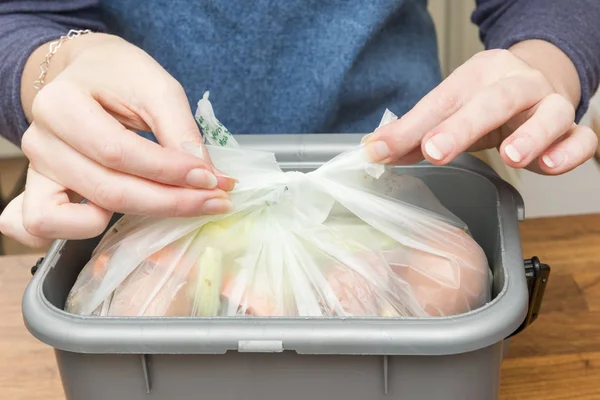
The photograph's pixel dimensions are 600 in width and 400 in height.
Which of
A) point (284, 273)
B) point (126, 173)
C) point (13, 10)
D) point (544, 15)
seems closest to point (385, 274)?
point (284, 273)

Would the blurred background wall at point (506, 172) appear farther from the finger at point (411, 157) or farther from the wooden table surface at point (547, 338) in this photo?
the finger at point (411, 157)

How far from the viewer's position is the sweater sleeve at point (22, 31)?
0.63m

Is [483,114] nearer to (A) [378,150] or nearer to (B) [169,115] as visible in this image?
(A) [378,150]

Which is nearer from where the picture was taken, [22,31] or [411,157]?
[411,157]

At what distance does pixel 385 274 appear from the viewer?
1.52ft

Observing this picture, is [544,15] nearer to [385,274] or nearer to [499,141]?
[499,141]

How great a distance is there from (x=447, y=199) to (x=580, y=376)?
17cm

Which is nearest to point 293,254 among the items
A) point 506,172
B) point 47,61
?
point 47,61

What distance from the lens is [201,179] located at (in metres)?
0.45

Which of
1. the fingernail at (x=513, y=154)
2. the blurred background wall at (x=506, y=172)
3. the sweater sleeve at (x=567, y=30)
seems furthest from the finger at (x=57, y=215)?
the blurred background wall at (x=506, y=172)

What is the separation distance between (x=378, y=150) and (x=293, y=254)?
0.30 feet

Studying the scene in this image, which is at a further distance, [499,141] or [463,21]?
[463,21]

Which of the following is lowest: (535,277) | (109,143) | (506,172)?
(506,172)

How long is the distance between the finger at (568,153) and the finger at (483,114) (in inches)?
1.4
